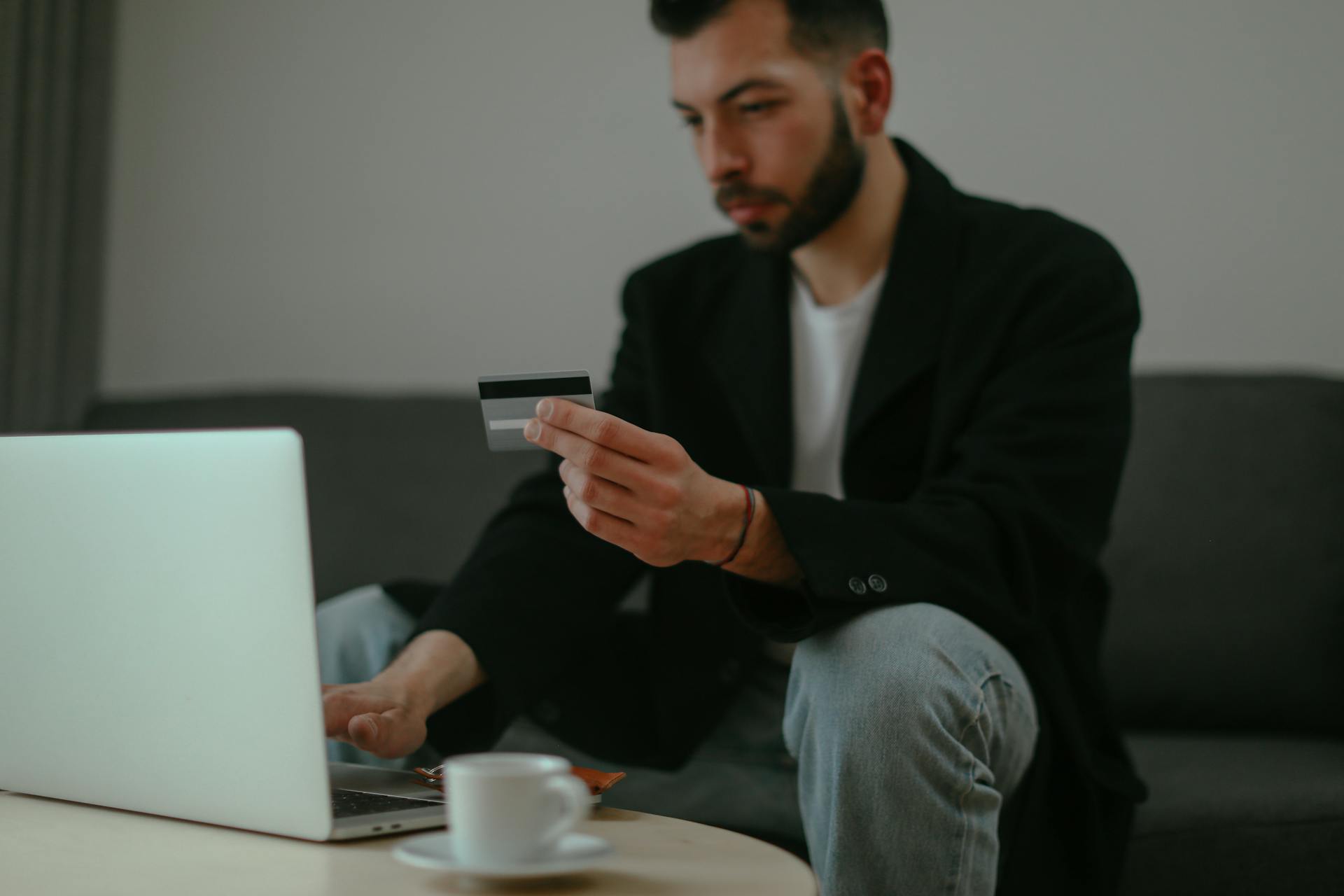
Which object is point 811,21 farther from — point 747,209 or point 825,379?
point 825,379

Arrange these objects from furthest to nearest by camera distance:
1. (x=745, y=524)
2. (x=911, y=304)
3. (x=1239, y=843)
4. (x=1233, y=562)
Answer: (x=1233, y=562)
(x=911, y=304)
(x=1239, y=843)
(x=745, y=524)

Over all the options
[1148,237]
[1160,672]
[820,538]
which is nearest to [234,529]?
[820,538]

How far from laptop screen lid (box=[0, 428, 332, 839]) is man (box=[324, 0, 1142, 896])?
6.5 inches

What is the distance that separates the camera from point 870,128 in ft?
4.78

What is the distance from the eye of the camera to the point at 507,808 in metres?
0.58

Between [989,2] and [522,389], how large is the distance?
5.04ft

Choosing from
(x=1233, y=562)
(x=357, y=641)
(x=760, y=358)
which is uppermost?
(x=760, y=358)

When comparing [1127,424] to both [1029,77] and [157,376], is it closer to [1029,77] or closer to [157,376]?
[1029,77]

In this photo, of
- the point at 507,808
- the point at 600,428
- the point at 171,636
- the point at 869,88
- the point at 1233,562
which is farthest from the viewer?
the point at 1233,562

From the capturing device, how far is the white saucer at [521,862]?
581 millimetres

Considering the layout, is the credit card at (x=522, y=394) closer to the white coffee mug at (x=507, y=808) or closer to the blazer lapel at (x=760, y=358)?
the white coffee mug at (x=507, y=808)

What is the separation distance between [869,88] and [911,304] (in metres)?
0.30

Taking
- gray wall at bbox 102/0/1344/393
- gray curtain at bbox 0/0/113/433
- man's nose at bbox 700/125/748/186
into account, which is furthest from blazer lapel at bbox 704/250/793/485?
gray curtain at bbox 0/0/113/433

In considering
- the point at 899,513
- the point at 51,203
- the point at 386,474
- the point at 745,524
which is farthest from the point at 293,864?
the point at 51,203
